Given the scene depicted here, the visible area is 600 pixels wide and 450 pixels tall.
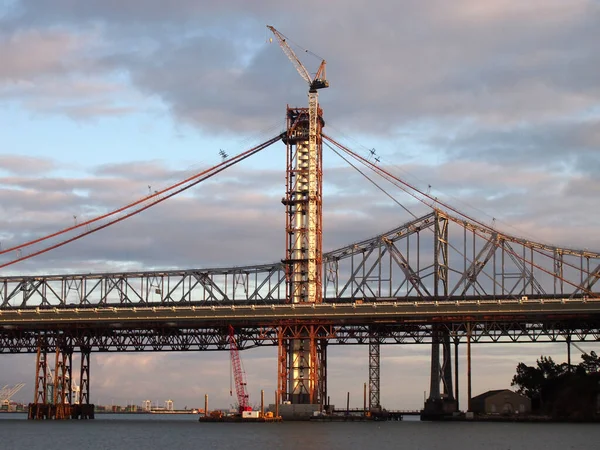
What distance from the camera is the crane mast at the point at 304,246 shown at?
510ft

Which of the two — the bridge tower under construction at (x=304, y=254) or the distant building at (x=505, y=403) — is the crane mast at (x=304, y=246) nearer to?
the bridge tower under construction at (x=304, y=254)

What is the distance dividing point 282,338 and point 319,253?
17.4 meters

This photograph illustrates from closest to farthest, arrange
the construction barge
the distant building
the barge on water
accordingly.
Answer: the construction barge → the barge on water → the distant building

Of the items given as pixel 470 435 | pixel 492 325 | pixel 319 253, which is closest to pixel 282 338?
pixel 319 253

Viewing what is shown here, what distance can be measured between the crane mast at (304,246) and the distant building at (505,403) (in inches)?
989

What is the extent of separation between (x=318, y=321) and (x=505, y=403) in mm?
33781

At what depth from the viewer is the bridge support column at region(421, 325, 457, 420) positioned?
165 meters

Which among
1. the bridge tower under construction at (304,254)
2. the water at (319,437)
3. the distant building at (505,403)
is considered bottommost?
the water at (319,437)

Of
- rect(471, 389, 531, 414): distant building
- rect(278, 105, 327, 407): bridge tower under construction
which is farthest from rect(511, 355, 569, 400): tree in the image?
rect(278, 105, 327, 407): bridge tower under construction

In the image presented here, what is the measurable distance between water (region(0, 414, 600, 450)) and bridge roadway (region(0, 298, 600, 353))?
1419cm

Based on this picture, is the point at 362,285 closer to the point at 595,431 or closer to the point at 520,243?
the point at 520,243

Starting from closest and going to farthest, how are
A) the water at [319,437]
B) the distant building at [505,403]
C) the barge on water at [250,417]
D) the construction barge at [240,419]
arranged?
the water at [319,437] → the construction barge at [240,419] → the barge on water at [250,417] → the distant building at [505,403]

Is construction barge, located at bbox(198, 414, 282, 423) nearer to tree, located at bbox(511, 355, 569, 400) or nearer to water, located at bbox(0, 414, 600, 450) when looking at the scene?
water, located at bbox(0, 414, 600, 450)

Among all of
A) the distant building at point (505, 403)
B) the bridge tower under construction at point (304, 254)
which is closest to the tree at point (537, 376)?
the distant building at point (505, 403)
